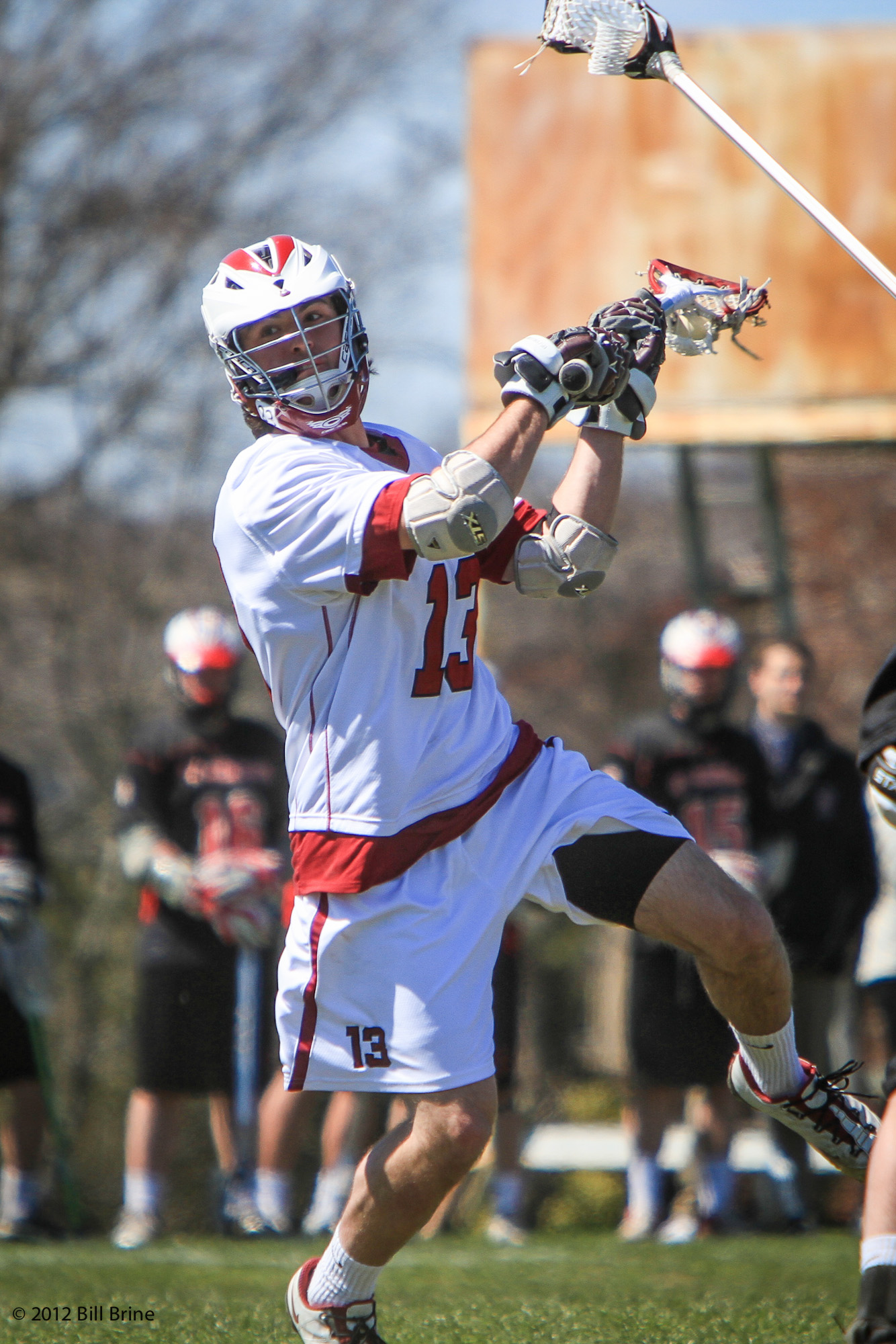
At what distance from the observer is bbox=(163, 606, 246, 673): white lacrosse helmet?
641 cm

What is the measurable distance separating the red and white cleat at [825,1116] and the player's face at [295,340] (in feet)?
5.59

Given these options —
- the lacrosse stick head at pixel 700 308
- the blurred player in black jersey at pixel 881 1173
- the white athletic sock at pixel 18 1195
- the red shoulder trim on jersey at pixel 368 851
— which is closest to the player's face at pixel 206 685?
the white athletic sock at pixel 18 1195

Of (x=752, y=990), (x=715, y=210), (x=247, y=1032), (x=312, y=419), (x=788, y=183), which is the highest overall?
(x=715, y=210)

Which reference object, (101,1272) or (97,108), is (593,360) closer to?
(101,1272)

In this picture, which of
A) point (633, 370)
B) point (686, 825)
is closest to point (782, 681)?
point (686, 825)

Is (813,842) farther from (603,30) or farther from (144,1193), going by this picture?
(603,30)

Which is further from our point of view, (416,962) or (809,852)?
(809,852)

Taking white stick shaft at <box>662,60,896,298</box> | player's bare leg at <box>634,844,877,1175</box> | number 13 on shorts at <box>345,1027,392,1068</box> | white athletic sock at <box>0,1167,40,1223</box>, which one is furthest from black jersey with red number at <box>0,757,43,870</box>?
white stick shaft at <box>662,60,896,298</box>

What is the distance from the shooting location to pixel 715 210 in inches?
328

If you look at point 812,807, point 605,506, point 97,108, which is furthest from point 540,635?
point 605,506

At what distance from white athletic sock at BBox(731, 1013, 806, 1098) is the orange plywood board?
206 inches

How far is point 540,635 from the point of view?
14625mm

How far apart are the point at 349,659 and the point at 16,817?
11.9 ft

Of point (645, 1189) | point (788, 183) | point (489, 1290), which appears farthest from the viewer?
point (645, 1189)
